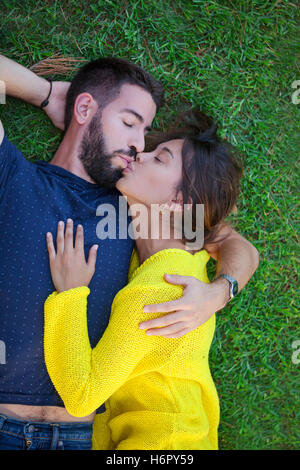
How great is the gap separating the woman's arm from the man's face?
0.64 m

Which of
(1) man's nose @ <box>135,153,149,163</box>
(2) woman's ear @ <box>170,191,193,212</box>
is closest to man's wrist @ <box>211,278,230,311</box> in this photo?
(2) woman's ear @ <box>170,191,193,212</box>

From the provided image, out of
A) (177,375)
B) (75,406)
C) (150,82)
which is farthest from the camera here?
(150,82)

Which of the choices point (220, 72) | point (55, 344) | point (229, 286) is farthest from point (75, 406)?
A: point (220, 72)

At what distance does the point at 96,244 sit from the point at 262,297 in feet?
4.61

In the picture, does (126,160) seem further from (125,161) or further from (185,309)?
(185,309)

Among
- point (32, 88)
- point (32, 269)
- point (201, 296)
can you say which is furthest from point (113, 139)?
point (201, 296)

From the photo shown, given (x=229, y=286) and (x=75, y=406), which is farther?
(x=229, y=286)

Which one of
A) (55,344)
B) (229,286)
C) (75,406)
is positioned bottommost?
(75,406)

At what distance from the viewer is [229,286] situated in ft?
8.51

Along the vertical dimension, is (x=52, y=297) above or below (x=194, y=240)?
below

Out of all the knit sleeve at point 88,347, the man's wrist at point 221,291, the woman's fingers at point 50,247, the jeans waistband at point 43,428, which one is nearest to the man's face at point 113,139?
the woman's fingers at point 50,247

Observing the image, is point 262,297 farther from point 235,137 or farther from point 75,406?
point 75,406

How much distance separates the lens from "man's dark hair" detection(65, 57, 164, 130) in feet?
8.98

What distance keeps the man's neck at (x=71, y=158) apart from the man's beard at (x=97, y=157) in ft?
0.10
